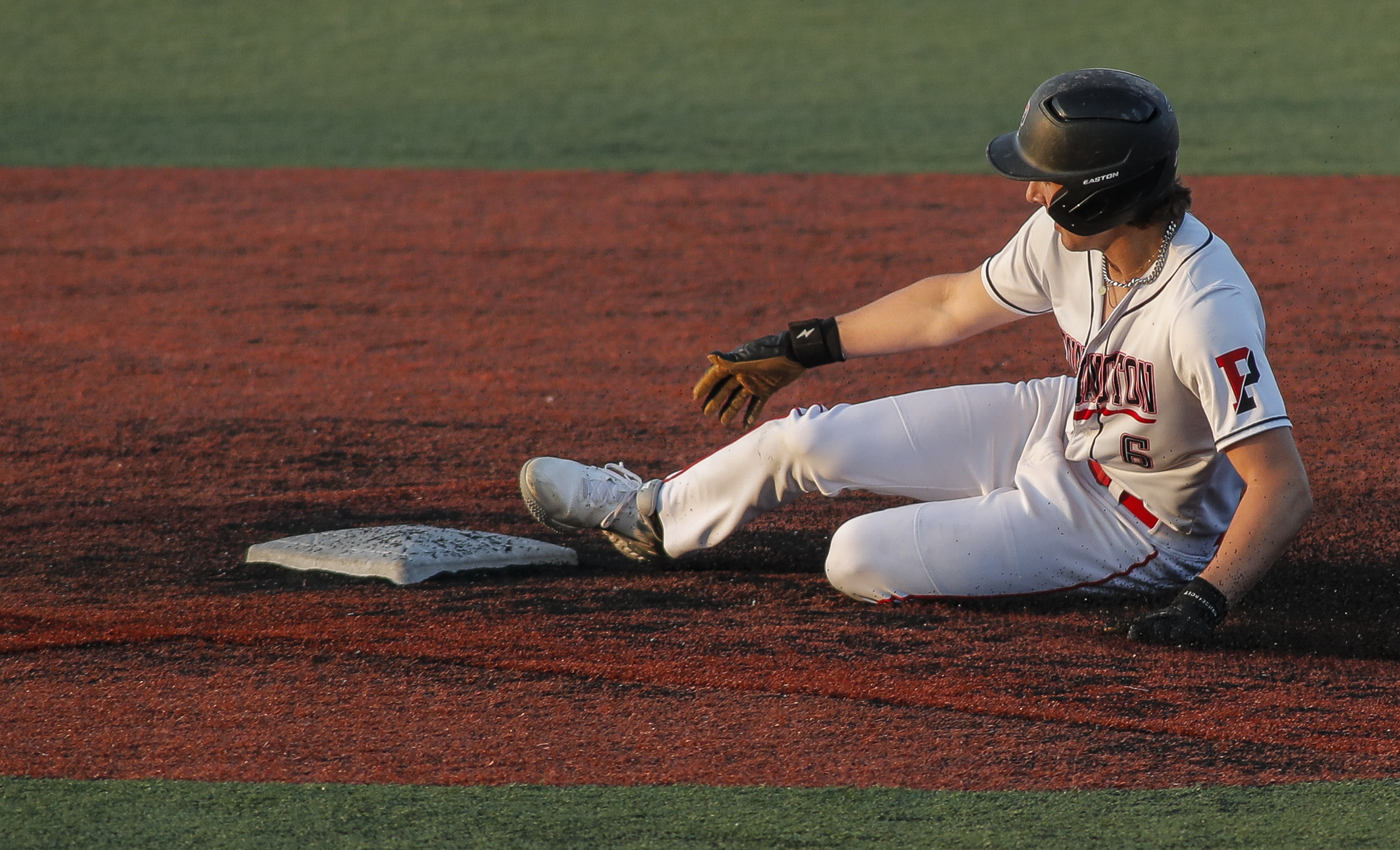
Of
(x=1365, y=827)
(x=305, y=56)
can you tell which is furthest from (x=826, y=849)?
(x=305, y=56)

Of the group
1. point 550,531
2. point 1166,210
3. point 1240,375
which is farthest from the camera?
point 550,531

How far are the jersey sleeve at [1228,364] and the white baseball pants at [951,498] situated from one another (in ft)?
1.43

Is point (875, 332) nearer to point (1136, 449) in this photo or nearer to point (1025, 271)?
point (1025, 271)

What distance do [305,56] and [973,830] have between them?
11.6 metres

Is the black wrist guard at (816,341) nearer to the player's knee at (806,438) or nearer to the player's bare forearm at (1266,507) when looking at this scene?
the player's knee at (806,438)

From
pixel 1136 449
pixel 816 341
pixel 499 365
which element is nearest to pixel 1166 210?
pixel 1136 449

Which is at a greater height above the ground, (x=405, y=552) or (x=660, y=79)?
(x=660, y=79)

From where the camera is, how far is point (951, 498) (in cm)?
367

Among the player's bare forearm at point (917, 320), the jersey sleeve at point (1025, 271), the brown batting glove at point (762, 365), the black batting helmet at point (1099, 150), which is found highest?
the black batting helmet at point (1099, 150)

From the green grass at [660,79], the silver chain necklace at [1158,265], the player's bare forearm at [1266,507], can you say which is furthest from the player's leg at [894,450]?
the green grass at [660,79]

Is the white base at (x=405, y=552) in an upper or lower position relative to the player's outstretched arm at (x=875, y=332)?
lower

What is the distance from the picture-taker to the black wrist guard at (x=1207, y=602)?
10.0ft

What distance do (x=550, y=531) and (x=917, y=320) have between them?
117 centimetres

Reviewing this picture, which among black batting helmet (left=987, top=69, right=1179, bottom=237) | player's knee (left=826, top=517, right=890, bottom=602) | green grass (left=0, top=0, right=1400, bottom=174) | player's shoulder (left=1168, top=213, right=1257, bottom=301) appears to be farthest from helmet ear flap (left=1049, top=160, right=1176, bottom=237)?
green grass (left=0, top=0, right=1400, bottom=174)
